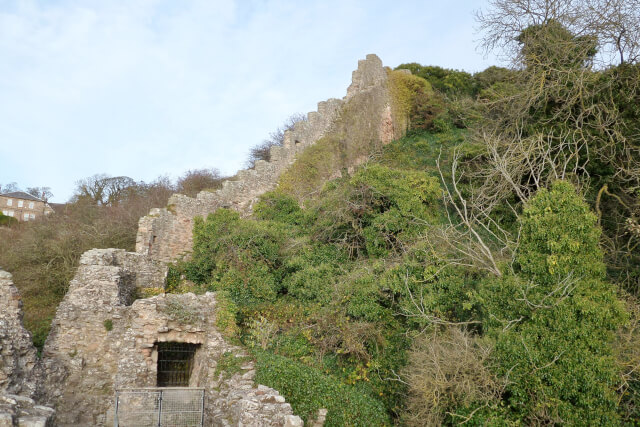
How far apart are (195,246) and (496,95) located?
10.8m

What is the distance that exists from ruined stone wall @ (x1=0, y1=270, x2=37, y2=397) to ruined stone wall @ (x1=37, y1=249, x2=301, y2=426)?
0.76m

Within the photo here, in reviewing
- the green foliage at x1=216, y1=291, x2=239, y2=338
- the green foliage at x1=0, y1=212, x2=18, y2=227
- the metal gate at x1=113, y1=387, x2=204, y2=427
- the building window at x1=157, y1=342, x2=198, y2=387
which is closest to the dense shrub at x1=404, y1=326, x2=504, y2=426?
the metal gate at x1=113, y1=387, x2=204, y2=427

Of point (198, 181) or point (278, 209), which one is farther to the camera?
point (198, 181)

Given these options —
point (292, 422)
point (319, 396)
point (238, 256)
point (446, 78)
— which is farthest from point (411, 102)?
point (292, 422)

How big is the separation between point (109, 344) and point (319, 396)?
6522 mm

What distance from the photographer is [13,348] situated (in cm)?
866

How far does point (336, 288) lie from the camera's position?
10594 mm

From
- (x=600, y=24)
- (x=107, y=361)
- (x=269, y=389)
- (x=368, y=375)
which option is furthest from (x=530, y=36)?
(x=107, y=361)

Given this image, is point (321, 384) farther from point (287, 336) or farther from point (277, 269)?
point (277, 269)

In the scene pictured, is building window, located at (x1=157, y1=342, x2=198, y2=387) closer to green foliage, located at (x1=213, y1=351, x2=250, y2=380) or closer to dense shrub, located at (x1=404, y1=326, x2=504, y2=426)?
green foliage, located at (x1=213, y1=351, x2=250, y2=380)

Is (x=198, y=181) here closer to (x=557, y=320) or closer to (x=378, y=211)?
(x=378, y=211)

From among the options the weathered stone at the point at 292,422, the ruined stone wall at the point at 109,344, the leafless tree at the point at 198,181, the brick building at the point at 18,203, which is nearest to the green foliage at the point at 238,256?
the ruined stone wall at the point at 109,344

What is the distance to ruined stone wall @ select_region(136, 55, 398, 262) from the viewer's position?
630 inches

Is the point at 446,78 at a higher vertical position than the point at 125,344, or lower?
higher
